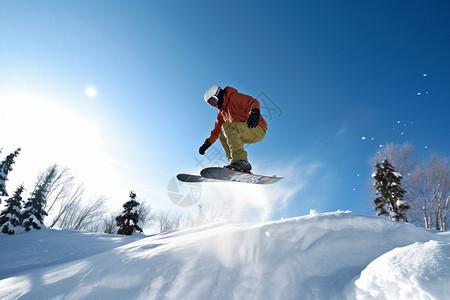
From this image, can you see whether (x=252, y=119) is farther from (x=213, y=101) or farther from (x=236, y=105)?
(x=213, y=101)

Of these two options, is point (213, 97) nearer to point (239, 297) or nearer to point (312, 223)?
point (312, 223)

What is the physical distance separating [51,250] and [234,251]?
246 inches

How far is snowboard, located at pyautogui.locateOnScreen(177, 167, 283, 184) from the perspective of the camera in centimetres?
409

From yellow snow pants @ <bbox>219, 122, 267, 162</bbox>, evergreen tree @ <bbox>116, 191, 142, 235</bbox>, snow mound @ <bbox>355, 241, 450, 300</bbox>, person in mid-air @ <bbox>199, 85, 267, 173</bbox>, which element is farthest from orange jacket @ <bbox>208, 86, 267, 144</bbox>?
evergreen tree @ <bbox>116, 191, 142, 235</bbox>

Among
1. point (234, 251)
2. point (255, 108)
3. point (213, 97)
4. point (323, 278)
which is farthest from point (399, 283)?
point (213, 97)

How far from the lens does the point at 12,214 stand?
16.6m

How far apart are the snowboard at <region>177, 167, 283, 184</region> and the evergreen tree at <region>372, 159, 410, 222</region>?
460 inches

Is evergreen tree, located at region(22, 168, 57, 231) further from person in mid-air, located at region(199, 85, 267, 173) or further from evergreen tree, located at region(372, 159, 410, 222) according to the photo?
evergreen tree, located at region(372, 159, 410, 222)

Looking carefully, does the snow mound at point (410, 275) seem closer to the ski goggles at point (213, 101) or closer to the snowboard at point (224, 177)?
the snowboard at point (224, 177)

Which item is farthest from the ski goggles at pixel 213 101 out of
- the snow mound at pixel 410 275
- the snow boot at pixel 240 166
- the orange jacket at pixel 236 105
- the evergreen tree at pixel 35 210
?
the evergreen tree at pixel 35 210

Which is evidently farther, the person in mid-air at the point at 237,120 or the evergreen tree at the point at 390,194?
the evergreen tree at the point at 390,194

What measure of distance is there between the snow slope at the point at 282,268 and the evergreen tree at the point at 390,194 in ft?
42.6

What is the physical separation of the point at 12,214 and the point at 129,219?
9742 millimetres

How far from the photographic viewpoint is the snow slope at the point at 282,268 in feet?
4.41
